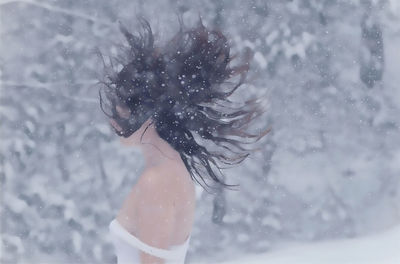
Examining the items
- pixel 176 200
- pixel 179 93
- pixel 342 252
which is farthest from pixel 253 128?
pixel 176 200

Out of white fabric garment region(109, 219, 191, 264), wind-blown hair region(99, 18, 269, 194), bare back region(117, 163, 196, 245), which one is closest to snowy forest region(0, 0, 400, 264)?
wind-blown hair region(99, 18, 269, 194)

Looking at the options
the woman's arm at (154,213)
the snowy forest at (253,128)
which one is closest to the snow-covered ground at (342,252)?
the snowy forest at (253,128)

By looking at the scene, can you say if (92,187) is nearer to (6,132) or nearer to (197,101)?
(6,132)

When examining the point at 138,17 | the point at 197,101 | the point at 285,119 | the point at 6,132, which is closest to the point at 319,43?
the point at 285,119

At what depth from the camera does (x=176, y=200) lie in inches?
45.9

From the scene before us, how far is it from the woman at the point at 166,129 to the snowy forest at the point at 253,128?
1.82 feet

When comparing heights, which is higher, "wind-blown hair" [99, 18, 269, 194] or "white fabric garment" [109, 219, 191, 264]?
"wind-blown hair" [99, 18, 269, 194]

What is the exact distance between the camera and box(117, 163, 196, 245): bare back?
1160mm

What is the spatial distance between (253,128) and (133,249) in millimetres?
920

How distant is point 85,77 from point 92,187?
22.2 inches

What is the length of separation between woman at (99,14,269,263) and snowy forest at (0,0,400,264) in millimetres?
555

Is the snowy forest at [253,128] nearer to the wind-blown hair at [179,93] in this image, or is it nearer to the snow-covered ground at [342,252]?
the snow-covered ground at [342,252]

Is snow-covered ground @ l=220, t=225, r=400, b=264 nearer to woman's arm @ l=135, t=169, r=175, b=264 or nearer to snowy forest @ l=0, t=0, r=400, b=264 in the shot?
snowy forest @ l=0, t=0, r=400, b=264

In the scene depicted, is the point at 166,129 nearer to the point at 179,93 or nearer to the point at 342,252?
the point at 179,93
